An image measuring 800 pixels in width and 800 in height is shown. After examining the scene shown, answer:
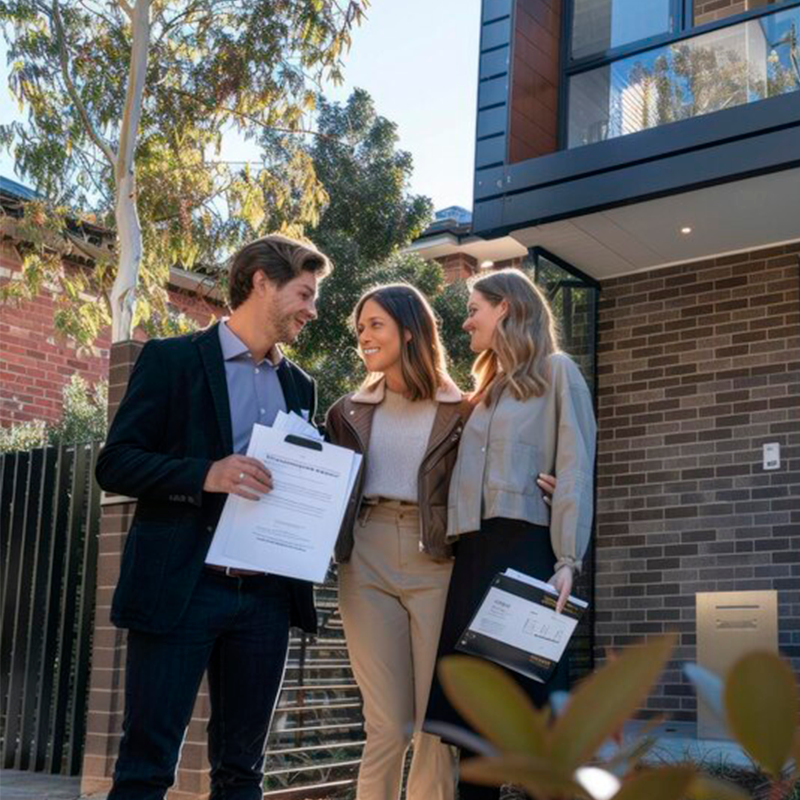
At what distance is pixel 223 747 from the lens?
3193 mm

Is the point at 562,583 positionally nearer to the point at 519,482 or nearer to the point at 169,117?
the point at 519,482

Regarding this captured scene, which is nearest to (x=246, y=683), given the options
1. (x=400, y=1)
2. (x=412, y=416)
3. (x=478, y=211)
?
(x=412, y=416)

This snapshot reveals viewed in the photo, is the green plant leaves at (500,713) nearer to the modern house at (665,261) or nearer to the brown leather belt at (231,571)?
the brown leather belt at (231,571)

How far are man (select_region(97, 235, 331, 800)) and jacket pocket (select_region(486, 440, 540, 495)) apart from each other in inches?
21.6

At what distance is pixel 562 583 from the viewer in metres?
3.40

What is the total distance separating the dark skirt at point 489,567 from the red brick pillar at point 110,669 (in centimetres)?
174

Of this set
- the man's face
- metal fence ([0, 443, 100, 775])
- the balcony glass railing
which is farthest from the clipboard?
the balcony glass railing

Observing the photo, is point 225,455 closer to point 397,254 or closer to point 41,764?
point 41,764

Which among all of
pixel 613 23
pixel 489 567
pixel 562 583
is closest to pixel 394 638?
pixel 489 567

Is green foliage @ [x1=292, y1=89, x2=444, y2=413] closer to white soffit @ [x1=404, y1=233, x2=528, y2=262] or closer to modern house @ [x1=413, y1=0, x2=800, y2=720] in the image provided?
white soffit @ [x1=404, y1=233, x2=528, y2=262]

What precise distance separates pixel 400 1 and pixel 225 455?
8577mm

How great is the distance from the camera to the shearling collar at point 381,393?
147 inches

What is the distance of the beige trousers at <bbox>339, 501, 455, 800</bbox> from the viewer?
3.54 metres

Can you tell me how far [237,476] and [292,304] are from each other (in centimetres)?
55
